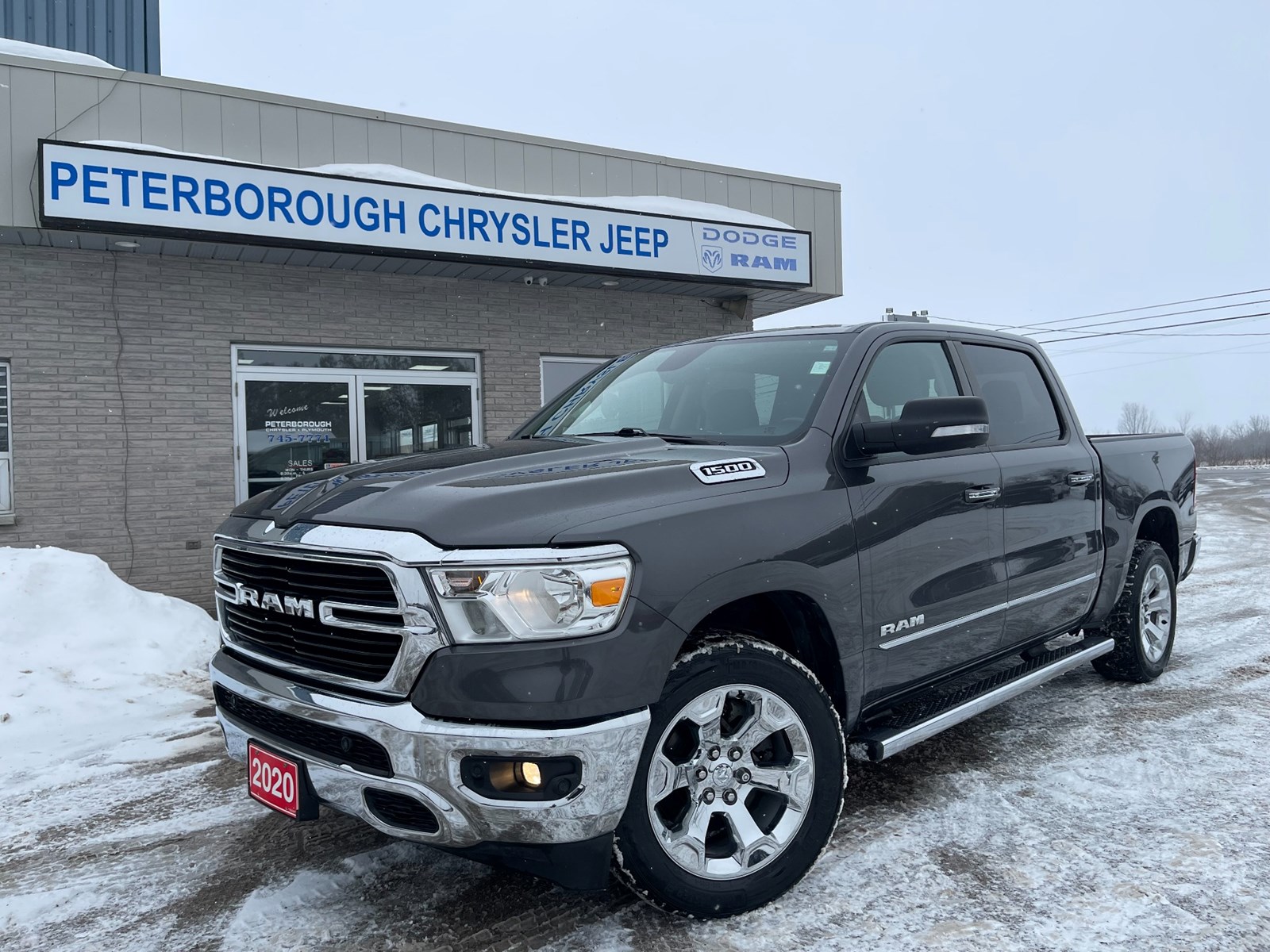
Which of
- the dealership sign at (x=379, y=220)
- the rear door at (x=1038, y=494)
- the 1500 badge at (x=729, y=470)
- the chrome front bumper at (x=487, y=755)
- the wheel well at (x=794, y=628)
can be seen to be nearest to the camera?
the chrome front bumper at (x=487, y=755)

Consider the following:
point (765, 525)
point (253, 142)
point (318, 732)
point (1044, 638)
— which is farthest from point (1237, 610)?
point (253, 142)

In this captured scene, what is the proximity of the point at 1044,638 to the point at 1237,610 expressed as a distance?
427 cm

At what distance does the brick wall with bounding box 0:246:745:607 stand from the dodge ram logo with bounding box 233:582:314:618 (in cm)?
623

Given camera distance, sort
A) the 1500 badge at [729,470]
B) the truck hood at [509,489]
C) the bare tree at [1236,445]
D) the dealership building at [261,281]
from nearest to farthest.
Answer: the truck hood at [509,489] → the 1500 badge at [729,470] → the dealership building at [261,281] → the bare tree at [1236,445]

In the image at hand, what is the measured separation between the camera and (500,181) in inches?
400

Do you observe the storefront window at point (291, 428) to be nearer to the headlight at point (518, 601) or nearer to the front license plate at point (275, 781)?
the front license plate at point (275, 781)

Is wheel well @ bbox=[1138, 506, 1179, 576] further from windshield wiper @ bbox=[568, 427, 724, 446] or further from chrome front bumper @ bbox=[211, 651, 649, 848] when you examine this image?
chrome front bumper @ bbox=[211, 651, 649, 848]

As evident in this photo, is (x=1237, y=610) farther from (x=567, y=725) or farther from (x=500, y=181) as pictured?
(x=500, y=181)

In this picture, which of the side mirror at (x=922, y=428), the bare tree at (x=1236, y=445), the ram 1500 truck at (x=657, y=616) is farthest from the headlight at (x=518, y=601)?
the bare tree at (x=1236, y=445)

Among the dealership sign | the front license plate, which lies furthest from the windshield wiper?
the dealership sign

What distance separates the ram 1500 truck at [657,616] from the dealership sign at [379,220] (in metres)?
5.52

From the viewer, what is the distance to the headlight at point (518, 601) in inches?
95.9

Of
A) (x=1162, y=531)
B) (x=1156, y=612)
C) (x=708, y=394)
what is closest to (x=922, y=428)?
(x=708, y=394)

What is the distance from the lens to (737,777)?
2861 millimetres
